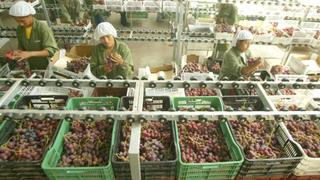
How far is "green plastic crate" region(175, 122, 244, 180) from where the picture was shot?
1.71 metres

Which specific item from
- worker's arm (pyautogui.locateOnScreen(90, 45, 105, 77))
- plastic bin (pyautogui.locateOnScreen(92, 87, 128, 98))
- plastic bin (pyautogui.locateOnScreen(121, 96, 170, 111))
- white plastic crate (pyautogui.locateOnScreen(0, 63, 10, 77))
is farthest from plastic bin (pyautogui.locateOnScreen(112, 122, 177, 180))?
white plastic crate (pyautogui.locateOnScreen(0, 63, 10, 77))

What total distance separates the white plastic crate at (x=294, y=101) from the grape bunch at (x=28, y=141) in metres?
2.11

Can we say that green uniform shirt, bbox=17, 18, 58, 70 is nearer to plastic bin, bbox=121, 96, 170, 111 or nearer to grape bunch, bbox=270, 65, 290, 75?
plastic bin, bbox=121, 96, 170, 111

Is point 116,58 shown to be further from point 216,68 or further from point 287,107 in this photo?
point 216,68

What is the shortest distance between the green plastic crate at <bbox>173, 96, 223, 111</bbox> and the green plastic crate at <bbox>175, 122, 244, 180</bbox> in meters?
0.41

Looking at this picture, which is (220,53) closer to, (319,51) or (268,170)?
(319,51)

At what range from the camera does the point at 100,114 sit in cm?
146

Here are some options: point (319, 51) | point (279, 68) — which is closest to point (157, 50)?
point (279, 68)

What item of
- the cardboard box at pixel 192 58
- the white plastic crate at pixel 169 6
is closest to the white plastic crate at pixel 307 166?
the cardboard box at pixel 192 58

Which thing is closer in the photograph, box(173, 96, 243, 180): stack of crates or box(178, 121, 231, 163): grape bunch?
box(173, 96, 243, 180): stack of crates

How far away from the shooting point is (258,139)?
2.05m

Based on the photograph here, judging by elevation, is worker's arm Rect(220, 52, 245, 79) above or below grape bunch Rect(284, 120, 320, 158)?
above

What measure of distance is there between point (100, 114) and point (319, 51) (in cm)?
549

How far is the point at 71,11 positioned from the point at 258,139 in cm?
447
